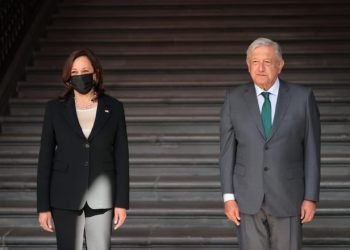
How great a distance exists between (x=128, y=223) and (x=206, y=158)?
Result: 1031mm

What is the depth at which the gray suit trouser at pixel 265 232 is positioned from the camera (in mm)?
3480

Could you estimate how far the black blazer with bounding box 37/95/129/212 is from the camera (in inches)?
137

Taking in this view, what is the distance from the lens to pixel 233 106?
3531 millimetres

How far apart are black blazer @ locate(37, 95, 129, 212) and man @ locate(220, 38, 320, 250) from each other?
0.58 m

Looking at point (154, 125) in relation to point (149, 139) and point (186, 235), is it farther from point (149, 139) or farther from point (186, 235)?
point (186, 235)

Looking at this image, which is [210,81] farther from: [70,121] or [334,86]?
[70,121]

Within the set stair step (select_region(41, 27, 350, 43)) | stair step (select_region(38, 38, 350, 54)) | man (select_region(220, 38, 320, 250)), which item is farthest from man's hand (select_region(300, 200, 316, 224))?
stair step (select_region(41, 27, 350, 43))

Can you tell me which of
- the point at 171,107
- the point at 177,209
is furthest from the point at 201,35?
the point at 177,209

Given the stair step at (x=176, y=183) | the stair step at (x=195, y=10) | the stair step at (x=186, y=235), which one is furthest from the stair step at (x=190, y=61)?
the stair step at (x=186, y=235)

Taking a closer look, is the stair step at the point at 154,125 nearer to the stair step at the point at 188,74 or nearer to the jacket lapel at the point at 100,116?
the stair step at the point at 188,74

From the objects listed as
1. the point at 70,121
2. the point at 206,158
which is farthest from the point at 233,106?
the point at 206,158

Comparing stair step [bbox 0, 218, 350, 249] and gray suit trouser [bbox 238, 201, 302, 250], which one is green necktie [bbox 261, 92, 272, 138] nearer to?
gray suit trouser [bbox 238, 201, 302, 250]

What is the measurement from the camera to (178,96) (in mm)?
7039

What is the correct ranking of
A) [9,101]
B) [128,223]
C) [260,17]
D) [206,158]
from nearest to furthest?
1. [128,223]
2. [206,158]
3. [9,101]
4. [260,17]
